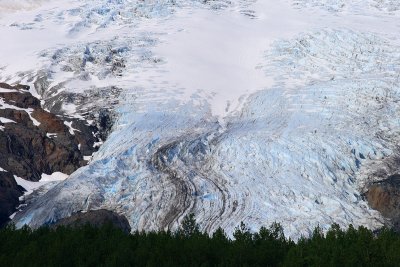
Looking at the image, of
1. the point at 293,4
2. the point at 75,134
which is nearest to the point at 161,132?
the point at 75,134

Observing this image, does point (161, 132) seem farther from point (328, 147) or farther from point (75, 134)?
point (328, 147)

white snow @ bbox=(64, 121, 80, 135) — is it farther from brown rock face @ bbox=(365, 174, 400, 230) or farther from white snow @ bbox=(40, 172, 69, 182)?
brown rock face @ bbox=(365, 174, 400, 230)

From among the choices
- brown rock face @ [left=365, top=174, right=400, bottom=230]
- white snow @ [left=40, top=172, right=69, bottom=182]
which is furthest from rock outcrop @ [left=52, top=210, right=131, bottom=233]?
brown rock face @ [left=365, top=174, right=400, bottom=230]

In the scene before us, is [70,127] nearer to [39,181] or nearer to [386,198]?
[39,181]

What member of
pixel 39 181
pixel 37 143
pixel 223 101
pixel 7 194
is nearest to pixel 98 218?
pixel 7 194

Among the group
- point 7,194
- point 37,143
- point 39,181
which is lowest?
point 39,181

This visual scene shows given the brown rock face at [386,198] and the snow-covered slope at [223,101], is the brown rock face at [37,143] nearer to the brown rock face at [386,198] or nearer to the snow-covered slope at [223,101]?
the snow-covered slope at [223,101]
